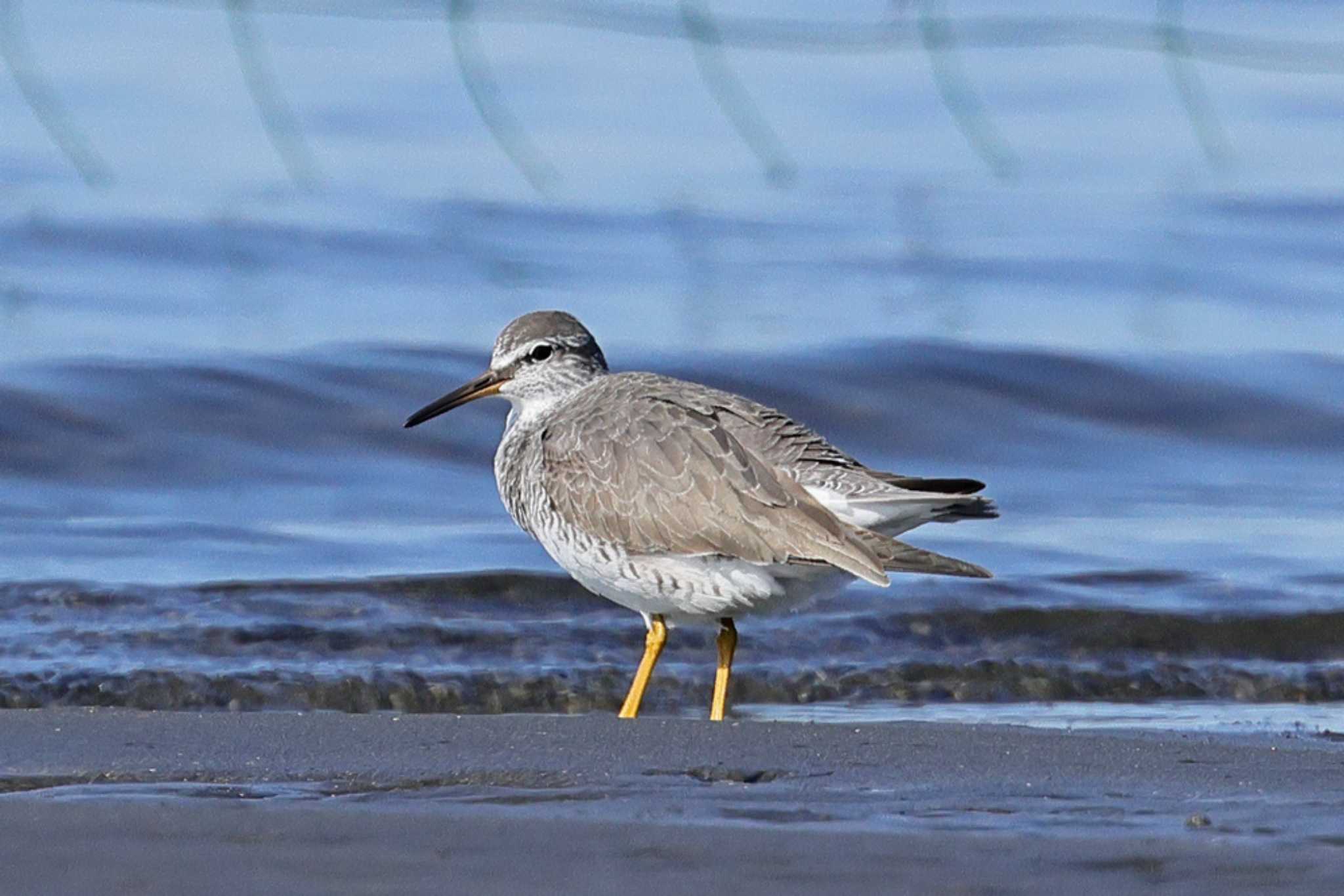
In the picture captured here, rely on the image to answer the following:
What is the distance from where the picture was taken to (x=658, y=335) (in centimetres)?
1309

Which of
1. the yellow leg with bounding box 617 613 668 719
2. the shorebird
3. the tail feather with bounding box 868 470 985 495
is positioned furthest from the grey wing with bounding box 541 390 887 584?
the yellow leg with bounding box 617 613 668 719

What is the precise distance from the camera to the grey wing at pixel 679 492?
20.7 ft

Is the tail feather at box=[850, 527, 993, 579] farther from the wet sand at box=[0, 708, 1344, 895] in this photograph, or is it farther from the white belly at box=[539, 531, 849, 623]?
the wet sand at box=[0, 708, 1344, 895]

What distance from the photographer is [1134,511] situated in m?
10.1

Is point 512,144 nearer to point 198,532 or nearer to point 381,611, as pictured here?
point 198,532

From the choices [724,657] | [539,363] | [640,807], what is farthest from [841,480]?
[640,807]

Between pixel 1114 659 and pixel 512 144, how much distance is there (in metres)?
11.2

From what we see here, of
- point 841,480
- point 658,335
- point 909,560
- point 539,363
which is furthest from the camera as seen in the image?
point 658,335

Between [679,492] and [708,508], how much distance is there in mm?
115

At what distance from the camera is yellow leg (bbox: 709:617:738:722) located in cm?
688

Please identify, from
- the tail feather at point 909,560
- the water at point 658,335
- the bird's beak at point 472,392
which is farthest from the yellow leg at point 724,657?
the bird's beak at point 472,392

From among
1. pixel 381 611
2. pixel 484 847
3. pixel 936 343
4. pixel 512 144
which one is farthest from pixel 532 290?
pixel 484 847

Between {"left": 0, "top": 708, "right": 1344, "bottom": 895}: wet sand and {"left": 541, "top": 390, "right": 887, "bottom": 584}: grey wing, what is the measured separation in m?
0.74

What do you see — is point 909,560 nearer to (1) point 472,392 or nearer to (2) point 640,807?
(2) point 640,807
